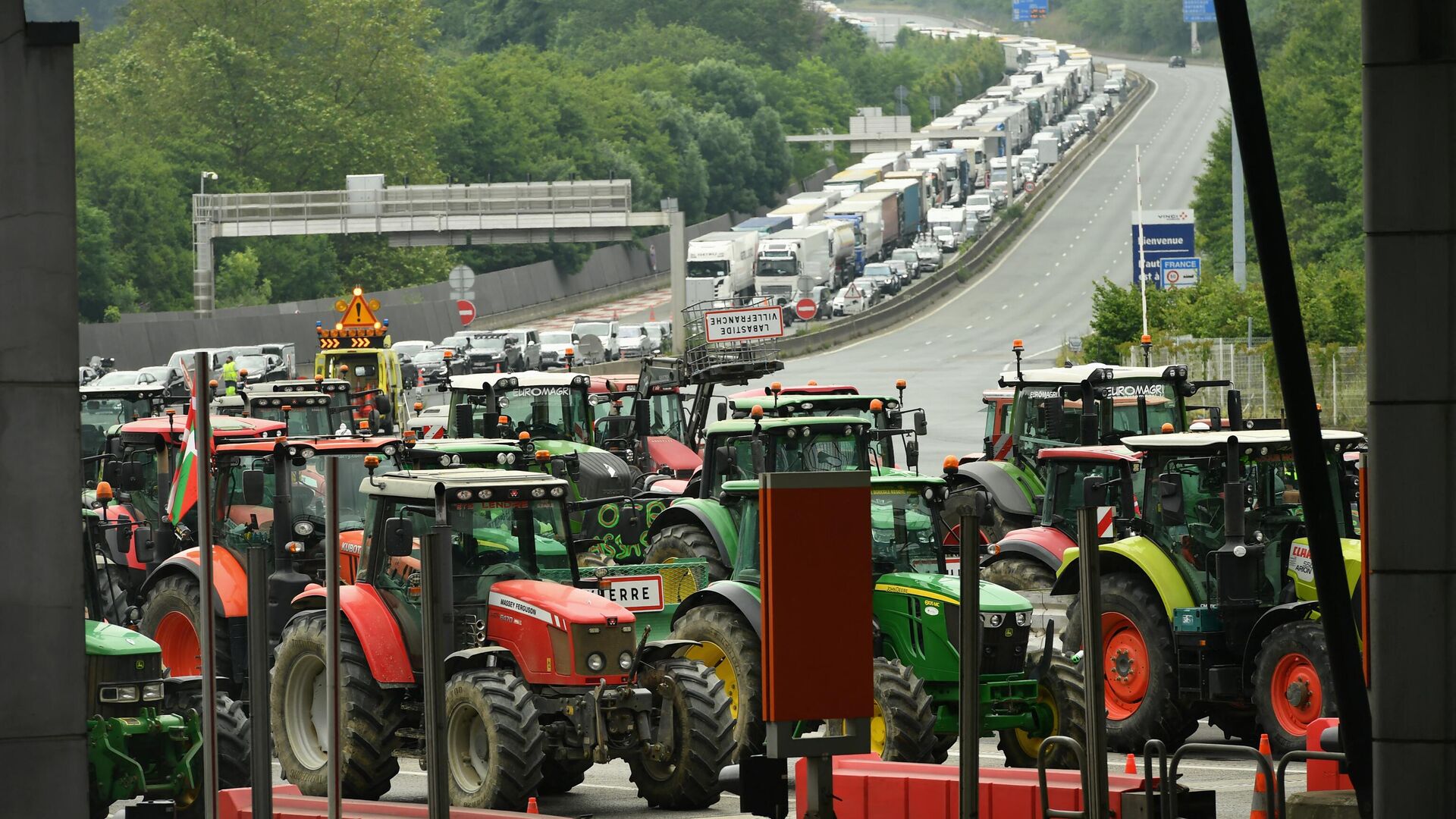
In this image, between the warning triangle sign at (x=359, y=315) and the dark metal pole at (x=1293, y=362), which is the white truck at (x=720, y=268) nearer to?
the warning triangle sign at (x=359, y=315)

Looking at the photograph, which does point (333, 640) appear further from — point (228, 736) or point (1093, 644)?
point (228, 736)

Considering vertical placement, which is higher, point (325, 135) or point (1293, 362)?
point (325, 135)

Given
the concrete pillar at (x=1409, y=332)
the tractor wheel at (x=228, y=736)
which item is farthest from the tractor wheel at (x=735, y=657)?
the concrete pillar at (x=1409, y=332)

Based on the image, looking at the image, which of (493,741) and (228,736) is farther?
(493,741)

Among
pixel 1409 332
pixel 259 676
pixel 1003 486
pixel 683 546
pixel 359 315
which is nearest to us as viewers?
pixel 259 676

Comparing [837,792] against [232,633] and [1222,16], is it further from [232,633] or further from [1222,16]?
[232,633]

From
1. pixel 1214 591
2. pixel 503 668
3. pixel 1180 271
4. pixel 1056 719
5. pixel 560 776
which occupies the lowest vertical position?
pixel 560 776

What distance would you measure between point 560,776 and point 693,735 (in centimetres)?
141

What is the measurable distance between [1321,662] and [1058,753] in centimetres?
189

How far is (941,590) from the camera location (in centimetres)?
1572

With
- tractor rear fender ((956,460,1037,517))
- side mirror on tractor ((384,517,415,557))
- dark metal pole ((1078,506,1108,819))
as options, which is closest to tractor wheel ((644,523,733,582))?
tractor rear fender ((956,460,1037,517))

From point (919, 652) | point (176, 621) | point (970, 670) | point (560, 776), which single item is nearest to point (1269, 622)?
point (919, 652)

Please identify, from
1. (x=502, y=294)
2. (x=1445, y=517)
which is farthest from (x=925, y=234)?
(x=1445, y=517)

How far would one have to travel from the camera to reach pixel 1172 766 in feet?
32.7
